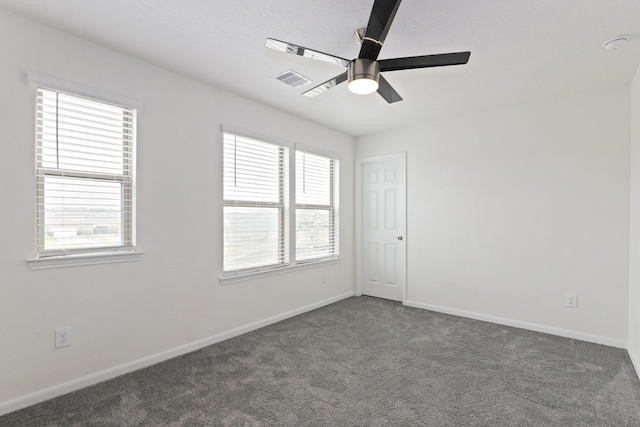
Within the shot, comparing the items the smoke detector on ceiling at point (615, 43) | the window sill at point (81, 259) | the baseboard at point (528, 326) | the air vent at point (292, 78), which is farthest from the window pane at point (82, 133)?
the baseboard at point (528, 326)

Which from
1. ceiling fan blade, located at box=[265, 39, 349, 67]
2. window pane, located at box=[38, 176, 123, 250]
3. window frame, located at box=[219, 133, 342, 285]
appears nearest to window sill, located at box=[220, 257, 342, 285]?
window frame, located at box=[219, 133, 342, 285]

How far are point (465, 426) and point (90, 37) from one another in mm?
3644

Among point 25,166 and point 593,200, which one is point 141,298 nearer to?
point 25,166

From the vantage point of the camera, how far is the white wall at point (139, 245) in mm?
2145

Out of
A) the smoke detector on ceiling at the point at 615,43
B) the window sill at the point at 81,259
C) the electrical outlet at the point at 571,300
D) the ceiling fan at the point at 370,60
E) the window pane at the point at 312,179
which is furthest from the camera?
the window pane at the point at 312,179

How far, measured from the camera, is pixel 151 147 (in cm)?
281

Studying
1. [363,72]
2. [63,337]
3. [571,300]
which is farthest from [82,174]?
[571,300]

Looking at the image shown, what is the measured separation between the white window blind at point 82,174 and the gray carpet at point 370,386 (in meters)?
1.11

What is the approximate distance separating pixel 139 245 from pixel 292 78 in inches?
78.3

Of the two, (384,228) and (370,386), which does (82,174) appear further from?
(384,228)

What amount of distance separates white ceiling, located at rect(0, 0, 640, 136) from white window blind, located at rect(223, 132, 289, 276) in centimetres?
68

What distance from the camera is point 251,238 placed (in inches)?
146

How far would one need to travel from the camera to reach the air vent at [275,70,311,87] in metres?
2.99

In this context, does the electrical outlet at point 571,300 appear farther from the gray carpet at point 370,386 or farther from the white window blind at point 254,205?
the white window blind at point 254,205
